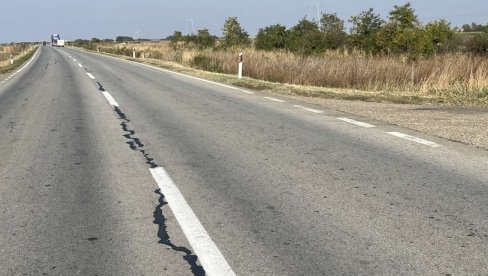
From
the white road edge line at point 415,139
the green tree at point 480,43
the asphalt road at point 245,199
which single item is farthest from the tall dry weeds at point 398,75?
the green tree at point 480,43

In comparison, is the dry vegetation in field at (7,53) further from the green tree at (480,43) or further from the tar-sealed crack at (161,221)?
the tar-sealed crack at (161,221)

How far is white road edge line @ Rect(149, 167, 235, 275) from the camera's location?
3156 mm

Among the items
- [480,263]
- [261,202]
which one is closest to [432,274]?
[480,263]

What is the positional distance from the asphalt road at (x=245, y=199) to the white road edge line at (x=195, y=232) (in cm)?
3

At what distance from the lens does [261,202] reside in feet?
14.4

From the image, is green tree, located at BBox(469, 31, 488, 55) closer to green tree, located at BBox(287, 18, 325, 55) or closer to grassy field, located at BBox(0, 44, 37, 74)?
green tree, located at BBox(287, 18, 325, 55)

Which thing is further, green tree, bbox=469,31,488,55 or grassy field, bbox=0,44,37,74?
grassy field, bbox=0,44,37,74

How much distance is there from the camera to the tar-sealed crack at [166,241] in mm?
3143

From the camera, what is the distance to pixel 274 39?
40.5 metres

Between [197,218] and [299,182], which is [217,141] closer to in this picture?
[299,182]

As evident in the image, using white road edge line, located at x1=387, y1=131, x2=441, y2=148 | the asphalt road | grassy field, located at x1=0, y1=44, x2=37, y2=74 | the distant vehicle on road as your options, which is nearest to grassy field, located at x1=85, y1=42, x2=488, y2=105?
white road edge line, located at x1=387, y1=131, x2=441, y2=148

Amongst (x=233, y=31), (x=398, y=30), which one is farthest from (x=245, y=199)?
(x=233, y=31)

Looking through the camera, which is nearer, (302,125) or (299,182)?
(299,182)

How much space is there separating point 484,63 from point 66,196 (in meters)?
13.8
